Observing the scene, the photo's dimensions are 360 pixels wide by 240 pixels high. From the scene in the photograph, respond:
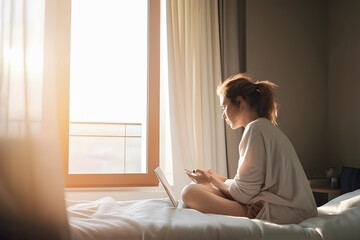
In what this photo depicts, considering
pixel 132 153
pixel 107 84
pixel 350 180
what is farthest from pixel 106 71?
pixel 350 180

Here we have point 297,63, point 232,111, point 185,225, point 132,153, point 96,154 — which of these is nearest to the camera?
point 185,225

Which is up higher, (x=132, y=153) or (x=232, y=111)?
(x=232, y=111)

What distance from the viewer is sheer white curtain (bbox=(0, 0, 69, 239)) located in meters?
1.40

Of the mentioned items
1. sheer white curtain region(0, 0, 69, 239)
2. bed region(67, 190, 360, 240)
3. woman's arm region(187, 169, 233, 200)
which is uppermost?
sheer white curtain region(0, 0, 69, 239)

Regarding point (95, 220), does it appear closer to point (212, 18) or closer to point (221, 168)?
point (221, 168)

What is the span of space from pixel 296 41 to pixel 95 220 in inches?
121

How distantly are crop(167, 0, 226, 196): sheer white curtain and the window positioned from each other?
38 cm

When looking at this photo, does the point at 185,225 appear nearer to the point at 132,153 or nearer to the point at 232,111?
the point at 232,111

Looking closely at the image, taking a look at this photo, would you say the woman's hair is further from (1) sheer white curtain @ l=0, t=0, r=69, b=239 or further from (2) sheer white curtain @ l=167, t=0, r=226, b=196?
(2) sheer white curtain @ l=167, t=0, r=226, b=196

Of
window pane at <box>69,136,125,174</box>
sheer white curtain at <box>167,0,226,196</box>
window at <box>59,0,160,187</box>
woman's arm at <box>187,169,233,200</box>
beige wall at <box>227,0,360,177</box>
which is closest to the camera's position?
woman's arm at <box>187,169,233,200</box>

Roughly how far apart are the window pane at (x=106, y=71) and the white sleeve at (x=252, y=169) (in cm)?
273

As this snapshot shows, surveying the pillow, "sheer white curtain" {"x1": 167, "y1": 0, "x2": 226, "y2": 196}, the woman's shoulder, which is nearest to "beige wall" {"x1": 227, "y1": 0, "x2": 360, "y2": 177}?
"sheer white curtain" {"x1": 167, "y1": 0, "x2": 226, "y2": 196}

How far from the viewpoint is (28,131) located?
1.42m

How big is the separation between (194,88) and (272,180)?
71.2 inches
